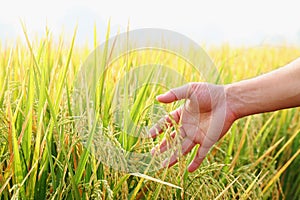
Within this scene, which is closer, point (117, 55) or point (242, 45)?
point (117, 55)

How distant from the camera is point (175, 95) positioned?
1.39 m

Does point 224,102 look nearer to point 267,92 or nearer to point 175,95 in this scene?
point 267,92

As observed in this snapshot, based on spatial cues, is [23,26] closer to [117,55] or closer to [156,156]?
[117,55]

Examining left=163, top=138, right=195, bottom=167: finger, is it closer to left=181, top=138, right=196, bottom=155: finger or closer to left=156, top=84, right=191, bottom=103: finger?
left=181, top=138, right=196, bottom=155: finger

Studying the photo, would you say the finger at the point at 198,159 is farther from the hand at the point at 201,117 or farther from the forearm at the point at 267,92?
the forearm at the point at 267,92

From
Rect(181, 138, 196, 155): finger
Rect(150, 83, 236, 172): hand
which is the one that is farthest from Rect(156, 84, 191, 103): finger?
Rect(181, 138, 196, 155): finger

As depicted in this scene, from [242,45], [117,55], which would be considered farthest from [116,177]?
[242,45]

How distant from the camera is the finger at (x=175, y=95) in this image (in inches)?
53.9

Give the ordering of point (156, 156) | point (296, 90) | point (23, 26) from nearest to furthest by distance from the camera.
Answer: point (156, 156) < point (23, 26) < point (296, 90)

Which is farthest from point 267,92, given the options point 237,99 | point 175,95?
point 175,95

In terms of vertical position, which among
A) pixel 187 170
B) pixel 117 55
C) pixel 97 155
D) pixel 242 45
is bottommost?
pixel 242 45

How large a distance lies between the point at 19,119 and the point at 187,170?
19.4 inches

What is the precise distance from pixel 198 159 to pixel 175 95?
209 mm

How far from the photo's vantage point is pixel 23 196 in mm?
1158
